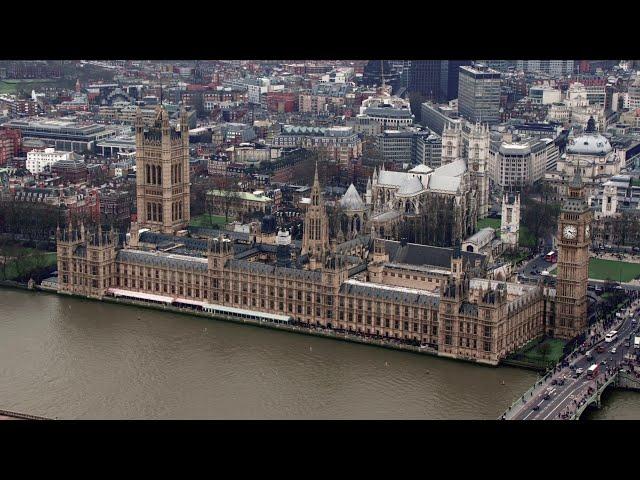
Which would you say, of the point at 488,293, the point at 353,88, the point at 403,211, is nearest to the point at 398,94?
the point at 353,88

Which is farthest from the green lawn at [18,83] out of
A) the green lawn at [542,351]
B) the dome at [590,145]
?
the green lawn at [542,351]

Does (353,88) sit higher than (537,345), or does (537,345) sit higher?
(353,88)

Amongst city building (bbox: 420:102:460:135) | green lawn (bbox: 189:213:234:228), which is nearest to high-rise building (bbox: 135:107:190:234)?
green lawn (bbox: 189:213:234:228)

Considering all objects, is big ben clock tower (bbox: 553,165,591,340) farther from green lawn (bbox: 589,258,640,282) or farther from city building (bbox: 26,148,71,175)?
city building (bbox: 26,148,71,175)

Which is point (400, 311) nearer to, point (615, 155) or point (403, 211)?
point (403, 211)

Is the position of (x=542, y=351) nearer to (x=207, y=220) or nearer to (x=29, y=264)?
(x=29, y=264)
